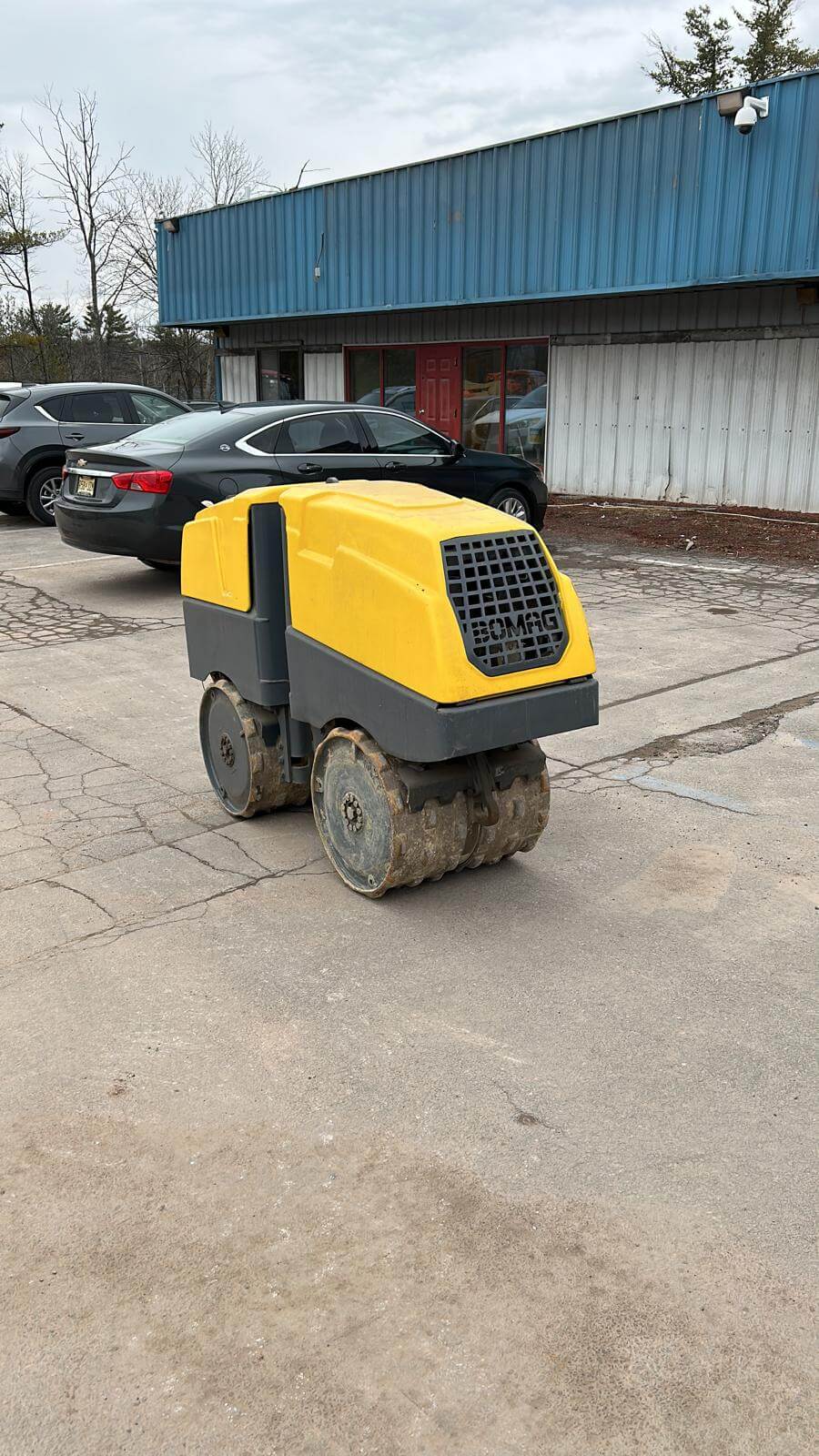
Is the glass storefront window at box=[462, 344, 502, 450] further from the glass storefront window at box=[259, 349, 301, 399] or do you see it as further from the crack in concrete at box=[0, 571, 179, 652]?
the crack in concrete at box=[0, 571, 179, 652]

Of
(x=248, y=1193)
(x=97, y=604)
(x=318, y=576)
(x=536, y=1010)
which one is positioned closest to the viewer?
(x=248, y=1193)

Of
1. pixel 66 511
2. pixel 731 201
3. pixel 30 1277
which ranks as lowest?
pixel 30 1277

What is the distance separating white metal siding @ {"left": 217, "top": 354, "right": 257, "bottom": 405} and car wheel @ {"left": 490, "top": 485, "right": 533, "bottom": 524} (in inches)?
501

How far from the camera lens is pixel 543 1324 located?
2.31 meters

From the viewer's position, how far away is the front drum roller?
3.96 metres

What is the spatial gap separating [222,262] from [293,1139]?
21403mm

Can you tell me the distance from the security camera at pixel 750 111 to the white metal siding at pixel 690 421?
8.66ft

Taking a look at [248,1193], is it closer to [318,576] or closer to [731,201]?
[318,576]

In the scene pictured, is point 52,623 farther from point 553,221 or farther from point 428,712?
point 553,221

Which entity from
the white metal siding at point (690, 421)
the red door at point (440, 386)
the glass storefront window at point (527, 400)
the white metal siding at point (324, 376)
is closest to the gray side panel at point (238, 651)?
the white metal siding at point (690, 421)

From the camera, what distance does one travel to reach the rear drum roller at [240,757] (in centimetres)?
470

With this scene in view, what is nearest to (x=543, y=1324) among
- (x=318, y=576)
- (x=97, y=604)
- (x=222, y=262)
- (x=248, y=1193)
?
(x=248, y=1193)

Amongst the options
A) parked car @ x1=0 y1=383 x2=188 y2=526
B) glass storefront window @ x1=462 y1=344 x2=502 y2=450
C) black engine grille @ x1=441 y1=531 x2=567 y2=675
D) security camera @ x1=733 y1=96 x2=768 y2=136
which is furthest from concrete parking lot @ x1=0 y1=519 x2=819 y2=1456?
glass storefront window @ x1=462 y1=344 x2=502 y2=450

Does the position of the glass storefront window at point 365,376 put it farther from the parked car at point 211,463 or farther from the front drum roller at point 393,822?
the front drum roller at point 393,822
